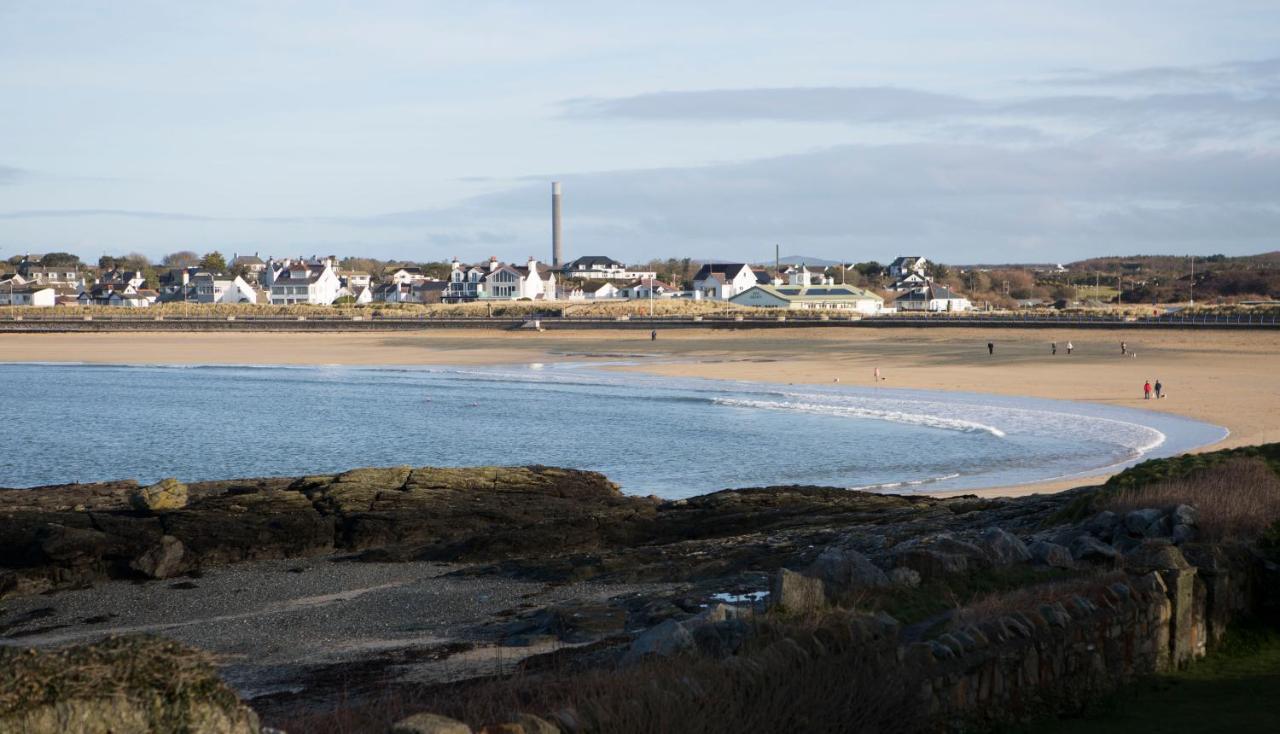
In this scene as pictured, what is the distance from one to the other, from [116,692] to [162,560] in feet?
43.5

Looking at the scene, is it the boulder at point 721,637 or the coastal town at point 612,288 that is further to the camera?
the coastal town at point 612,288

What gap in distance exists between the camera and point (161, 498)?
69.6 ft

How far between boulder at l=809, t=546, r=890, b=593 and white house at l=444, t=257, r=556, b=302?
142m

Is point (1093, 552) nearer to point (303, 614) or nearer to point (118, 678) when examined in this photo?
point (118, 678)

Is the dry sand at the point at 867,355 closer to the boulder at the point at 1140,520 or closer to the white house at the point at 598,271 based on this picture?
the boulder at the point at 1140,520

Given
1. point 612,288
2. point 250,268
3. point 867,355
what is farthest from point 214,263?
point 867,355

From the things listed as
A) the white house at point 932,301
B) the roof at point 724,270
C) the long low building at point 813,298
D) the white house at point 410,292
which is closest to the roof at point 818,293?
the long low building at point 813,298

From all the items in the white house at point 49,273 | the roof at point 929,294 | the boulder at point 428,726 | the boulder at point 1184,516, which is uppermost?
the white house at point 49,273

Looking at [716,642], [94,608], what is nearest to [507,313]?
[94,608]

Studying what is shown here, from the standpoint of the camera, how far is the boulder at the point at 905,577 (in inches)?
393

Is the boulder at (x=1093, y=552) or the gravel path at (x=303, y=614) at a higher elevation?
the boulder at (x=1093, y=552)

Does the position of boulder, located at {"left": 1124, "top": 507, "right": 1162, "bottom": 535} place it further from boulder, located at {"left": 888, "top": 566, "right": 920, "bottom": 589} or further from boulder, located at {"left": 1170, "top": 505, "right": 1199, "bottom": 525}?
boulder, located at {"left": 888, "top": 566, "right": 920, "bottom": 589}

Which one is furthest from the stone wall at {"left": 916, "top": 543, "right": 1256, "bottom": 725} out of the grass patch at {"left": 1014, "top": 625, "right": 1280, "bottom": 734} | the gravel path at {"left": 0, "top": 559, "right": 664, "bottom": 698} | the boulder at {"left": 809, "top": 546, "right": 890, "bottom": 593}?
the gravel path at {"left": 0, "top": 559, "right": 664, "bottom": 698}

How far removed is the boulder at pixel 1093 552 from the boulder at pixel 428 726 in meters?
6.72
